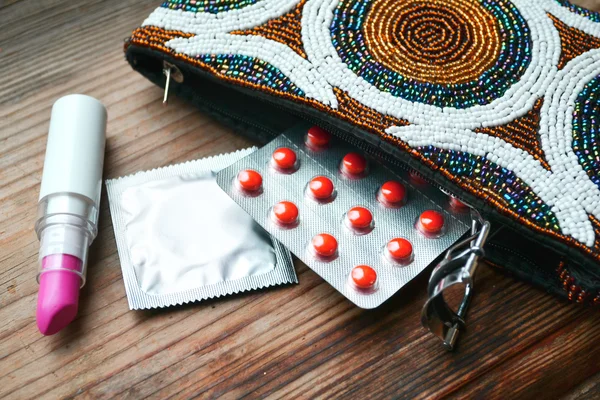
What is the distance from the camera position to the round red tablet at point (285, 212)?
484 mm

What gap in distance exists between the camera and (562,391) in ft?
1.54

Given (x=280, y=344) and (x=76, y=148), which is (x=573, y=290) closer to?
(x=280, y=344)

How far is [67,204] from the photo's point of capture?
487mm

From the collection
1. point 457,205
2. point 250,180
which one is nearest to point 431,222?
point 457,205

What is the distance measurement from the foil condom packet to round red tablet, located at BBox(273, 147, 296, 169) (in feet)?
0.16

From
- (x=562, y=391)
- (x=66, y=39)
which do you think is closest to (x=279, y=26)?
(x=66, y=39)

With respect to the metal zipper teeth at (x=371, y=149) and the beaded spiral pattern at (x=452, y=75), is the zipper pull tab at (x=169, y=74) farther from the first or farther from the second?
the metal zipper teeth at (x=371, y=149)

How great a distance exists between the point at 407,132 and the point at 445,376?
174mm

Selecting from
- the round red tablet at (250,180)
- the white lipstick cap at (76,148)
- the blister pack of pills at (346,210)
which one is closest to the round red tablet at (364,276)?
the blister pack of pills at (346,210)

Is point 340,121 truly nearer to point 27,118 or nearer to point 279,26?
point 279,26

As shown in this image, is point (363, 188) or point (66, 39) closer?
point (363, 188)

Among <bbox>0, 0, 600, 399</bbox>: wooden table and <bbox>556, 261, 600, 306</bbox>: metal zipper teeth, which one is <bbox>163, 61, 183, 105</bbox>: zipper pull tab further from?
<bbox>556, 261, 600, 306</bbox>: metal zipper teeth

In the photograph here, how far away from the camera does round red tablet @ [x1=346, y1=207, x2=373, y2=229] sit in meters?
0.49

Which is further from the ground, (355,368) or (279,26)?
(279,26)
